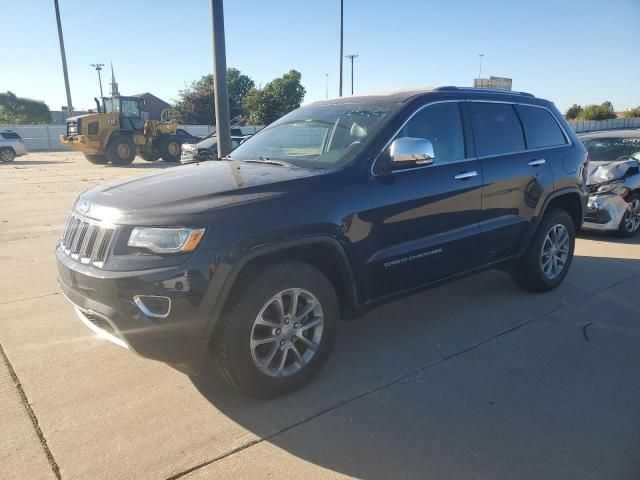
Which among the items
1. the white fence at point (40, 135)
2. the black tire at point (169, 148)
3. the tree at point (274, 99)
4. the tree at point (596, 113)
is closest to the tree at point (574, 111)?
the tree at point (596, 113)

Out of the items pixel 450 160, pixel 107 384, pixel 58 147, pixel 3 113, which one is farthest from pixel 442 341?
pixel 3 113

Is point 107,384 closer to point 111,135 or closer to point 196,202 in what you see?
point 196,202

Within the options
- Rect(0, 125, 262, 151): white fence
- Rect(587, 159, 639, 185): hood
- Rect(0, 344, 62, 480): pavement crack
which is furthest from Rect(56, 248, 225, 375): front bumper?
Rect(0, 125, 262, 151): white fence

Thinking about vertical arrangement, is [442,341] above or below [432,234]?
below

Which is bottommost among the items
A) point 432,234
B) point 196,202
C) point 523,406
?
point 523,406

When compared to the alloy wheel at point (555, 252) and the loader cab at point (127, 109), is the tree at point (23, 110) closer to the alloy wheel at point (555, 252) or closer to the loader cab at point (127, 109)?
the loader cab at point (127, 109)

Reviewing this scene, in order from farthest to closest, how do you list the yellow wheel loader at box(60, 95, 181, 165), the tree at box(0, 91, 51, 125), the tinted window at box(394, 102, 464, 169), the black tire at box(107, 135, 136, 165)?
the tree at box(0, 91, 51, 125) → the black tire at box(107, 135, 136, 165) → the yellow wheel loader at box(60, 95, 181, 165) → the tinted window at box(394, 102, 464, 169)

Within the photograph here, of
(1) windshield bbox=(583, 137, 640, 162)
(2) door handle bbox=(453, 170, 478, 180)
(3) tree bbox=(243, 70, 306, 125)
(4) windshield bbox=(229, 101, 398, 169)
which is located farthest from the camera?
(3) tree bbox=(243, 70, 306, 125)

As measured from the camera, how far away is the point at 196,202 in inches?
108

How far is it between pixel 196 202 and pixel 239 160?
1.27 m

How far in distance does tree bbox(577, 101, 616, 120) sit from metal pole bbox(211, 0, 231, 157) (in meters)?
57.9

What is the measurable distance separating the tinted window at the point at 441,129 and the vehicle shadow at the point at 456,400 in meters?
1.42

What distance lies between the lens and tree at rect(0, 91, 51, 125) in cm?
5112

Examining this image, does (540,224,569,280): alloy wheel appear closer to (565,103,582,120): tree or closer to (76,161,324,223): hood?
(76,161,324,223): hood
